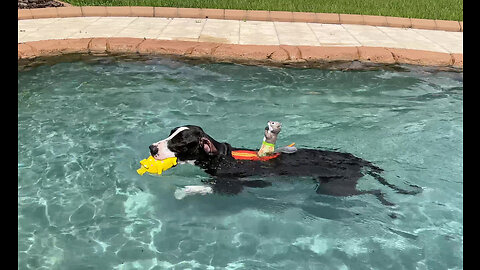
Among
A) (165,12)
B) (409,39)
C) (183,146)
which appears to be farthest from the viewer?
(165,12)

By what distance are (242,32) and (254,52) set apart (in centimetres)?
149

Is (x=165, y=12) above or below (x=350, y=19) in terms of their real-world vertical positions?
above

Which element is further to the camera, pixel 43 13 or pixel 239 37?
pixel 43 13

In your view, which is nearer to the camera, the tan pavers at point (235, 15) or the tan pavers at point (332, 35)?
the tan pavers at point (332, 35)

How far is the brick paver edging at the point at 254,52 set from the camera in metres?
8.84

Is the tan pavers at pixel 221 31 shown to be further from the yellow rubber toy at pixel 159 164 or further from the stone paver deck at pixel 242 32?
the yellow rubber toy at pixel 159 164

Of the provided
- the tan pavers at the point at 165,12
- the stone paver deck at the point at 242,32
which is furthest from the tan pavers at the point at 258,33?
the tan pavers at the point at 165,12

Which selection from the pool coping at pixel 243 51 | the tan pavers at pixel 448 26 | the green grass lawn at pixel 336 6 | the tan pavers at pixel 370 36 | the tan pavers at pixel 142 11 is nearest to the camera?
the pool coping at pixel 243 51

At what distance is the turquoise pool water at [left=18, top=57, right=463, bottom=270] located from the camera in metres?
4.44

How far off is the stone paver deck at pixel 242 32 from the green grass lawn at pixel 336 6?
31.2 inches

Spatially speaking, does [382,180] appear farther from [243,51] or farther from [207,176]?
[243,51]

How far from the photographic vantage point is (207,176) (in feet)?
17.0

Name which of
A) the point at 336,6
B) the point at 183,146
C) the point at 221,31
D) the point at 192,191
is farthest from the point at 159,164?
the point at 336,6
